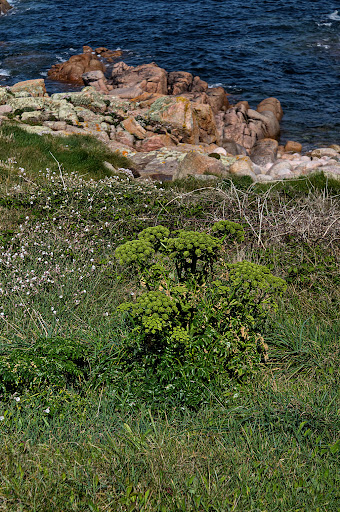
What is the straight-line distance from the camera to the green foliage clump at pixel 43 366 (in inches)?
137

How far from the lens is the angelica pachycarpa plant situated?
358 centimetres

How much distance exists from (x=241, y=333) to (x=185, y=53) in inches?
945

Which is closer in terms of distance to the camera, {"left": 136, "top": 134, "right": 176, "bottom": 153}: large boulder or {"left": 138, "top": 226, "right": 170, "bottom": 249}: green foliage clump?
{"left": 138, "top": 226, "right": 170, "bottom": 249}: green foliage clump

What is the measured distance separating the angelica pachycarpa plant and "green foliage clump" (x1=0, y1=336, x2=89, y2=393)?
0.47m

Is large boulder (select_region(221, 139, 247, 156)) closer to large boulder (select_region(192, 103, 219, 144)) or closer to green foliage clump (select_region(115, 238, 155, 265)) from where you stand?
large boulder (select_region(192, 103, 219, 144))

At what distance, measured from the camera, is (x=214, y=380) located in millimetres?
3717

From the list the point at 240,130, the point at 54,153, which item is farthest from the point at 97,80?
the point at 54,153

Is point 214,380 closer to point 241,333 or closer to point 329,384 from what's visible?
point 241,333

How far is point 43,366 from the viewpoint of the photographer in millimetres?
3521

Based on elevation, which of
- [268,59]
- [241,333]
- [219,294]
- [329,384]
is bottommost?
[268,59]

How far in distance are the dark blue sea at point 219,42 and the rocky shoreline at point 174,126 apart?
4.93 ft

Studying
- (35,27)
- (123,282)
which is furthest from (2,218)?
(35,27)

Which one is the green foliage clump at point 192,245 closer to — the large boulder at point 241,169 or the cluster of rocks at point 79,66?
the large boulder at point 241,169

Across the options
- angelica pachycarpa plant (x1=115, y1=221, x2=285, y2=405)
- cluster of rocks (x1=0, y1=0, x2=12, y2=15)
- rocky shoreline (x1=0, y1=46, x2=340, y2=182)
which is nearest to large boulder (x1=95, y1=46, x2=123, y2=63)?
rocky shoreline (x1=0, y1=46, x2=340, y2=182)
